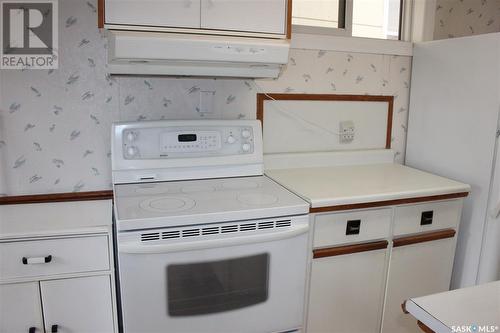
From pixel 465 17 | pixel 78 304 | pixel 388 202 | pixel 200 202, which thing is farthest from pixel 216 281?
pixel 465 17

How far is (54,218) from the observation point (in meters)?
1.56

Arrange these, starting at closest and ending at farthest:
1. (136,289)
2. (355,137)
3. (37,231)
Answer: (136,289)
(37,231)
(355,137)

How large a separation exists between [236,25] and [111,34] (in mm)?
494

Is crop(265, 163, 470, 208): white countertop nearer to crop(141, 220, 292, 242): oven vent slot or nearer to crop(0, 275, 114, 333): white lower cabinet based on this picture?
crop(141, 220, 292, 242): oven vent slot

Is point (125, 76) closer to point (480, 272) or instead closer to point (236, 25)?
point (236, 25)

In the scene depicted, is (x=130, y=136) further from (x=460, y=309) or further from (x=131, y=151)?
(x=460, y=309)

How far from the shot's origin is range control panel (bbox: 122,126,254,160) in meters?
1.72

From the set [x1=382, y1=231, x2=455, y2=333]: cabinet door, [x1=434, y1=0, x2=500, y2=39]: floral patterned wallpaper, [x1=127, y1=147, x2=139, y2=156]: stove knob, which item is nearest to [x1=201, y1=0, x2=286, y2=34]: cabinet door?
[x1=127, y1=147, x2=139, y2=156]: stove knob

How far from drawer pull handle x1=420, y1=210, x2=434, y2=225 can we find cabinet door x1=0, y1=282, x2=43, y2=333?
5.46 ft

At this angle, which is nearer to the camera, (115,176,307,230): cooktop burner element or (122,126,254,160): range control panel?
(115,176,307,230): cooktop burner element

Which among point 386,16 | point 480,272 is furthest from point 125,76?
point 480,272

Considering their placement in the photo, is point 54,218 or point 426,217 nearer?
point 54,218

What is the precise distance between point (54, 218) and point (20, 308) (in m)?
0.35

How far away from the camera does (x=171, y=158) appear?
1.76 m
